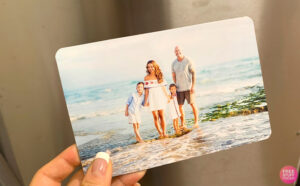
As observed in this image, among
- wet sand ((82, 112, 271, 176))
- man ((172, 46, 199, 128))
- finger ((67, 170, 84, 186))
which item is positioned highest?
man ((172, 46, 199, 128))

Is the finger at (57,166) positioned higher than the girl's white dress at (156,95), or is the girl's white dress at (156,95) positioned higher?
the girl's white dress at (156,95)

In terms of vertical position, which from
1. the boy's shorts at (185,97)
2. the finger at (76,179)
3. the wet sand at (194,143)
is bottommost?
the finger at (76,179)

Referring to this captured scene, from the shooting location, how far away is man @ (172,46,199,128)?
13.1 inches

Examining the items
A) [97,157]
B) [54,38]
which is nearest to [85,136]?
[97,157]

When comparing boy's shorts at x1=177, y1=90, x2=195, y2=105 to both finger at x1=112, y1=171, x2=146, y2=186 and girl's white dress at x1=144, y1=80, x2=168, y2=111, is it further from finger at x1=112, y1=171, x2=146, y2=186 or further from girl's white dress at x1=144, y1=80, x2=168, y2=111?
finger at x1=112, y1=171, x2=146, y2=186

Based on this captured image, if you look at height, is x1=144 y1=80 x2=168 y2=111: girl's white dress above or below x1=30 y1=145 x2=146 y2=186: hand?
above

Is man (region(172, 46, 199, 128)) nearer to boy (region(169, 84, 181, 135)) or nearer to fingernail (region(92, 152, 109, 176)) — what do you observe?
boy (region(169, 84, 181, 135))

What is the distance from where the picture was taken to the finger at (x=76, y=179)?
35cm

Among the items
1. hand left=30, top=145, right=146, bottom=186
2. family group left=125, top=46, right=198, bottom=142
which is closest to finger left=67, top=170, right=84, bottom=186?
hand left=30, top=145, right=146, bottom=186

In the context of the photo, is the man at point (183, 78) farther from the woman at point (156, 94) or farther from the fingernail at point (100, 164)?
the fingernail at point (100, 164)

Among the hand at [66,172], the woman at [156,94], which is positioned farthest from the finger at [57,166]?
the woman at [156,94]

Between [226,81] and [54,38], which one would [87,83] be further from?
[226,81]

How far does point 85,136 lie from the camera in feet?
1.07

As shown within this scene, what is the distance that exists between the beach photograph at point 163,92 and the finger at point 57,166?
16mm
